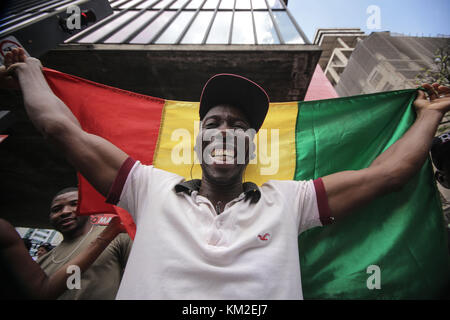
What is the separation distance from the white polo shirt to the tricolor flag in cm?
61

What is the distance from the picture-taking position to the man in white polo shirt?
107cm

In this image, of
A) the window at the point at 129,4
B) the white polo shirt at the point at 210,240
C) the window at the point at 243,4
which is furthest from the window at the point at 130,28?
the white polo shirt at the point at 210,240

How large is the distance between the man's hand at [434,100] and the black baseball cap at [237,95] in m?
1.51

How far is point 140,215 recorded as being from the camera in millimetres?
1339

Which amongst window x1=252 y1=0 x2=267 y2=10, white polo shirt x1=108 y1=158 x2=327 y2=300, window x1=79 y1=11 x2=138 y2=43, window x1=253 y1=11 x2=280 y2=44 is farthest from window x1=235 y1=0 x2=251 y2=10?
white polo shirt x1=108 y1=158 x2=327 y2=300

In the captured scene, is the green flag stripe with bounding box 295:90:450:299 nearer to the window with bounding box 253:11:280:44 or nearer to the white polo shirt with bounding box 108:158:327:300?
the white polo shirt with bounding box 108:158:327:300

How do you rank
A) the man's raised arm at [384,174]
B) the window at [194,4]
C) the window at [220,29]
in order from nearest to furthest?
the man's raised arm at [384,174], the window at [220,29], the window at [194,4]

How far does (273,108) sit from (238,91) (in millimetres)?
823

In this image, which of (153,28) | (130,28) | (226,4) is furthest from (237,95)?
(226,4)

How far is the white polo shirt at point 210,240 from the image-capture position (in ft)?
3.43

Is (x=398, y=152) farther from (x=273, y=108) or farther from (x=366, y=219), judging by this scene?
(x=273, y=108)

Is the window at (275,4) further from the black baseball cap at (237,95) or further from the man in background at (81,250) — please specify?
the man in background at (81,250)

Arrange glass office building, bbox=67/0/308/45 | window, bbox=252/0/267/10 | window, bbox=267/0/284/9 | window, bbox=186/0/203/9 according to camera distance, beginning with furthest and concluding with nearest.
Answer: window, bbox=186/0/203/9, window, bbox=252/0/267/10, window, bbox=267/0/284/9, glass office building, bbox=67/0/308/45
